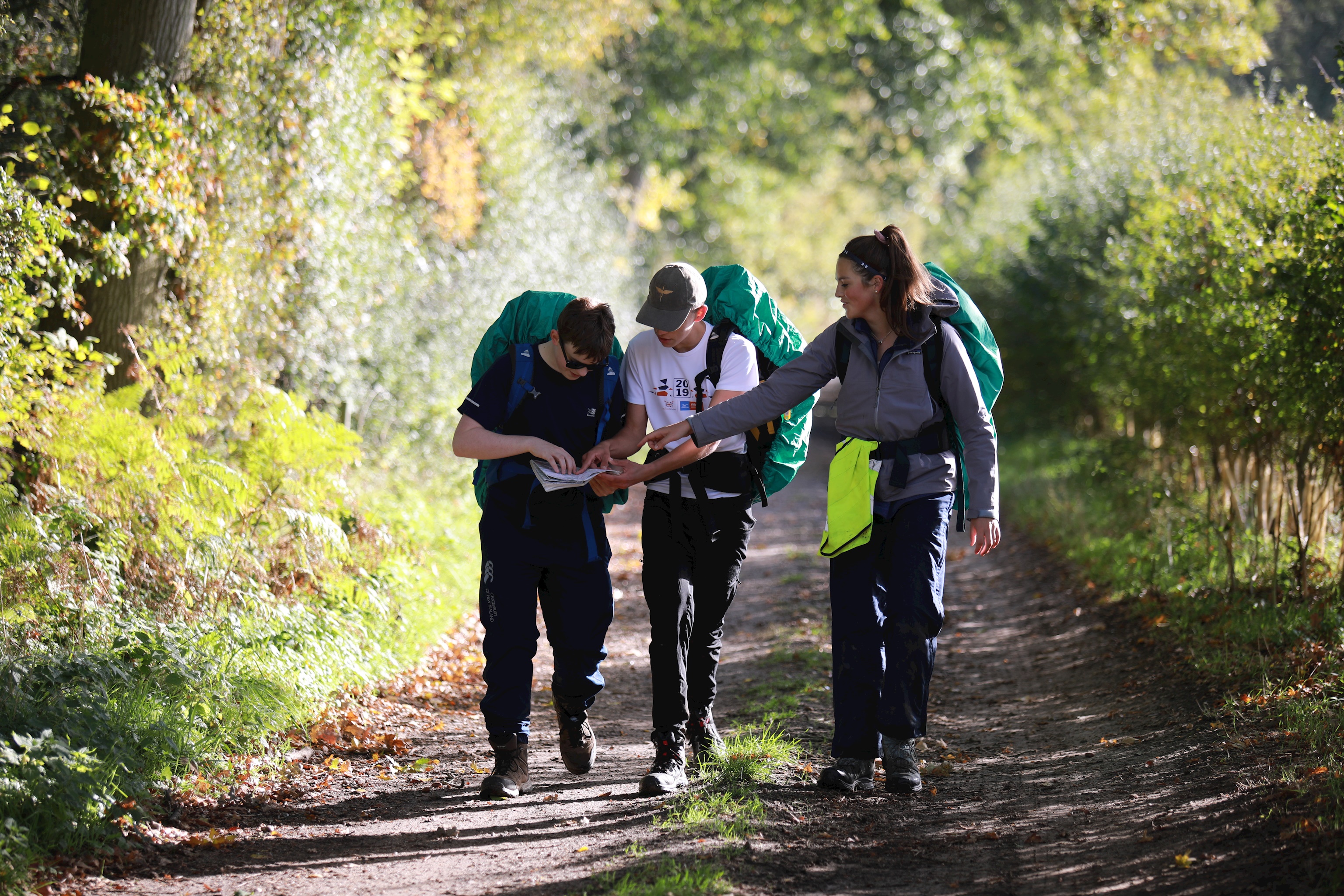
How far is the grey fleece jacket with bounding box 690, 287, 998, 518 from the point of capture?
15.4 ft

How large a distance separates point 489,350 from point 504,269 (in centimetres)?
949

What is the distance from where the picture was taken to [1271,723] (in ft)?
17.5

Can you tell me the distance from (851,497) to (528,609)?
1.48 metres

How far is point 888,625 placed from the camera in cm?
487

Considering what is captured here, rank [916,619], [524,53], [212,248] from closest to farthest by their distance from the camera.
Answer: [916,619] → [212,248] → [524,53]

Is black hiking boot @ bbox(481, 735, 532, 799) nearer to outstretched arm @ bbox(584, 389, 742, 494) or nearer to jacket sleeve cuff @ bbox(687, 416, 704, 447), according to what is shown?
outstretched arm @ bbox(584, 389, 742, 494)

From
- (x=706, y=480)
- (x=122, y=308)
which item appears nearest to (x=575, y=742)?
(x=706, y=480)

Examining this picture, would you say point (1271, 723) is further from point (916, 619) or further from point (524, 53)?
point (524, 53)

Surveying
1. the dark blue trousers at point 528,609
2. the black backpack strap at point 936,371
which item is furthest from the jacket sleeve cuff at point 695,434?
the black backpack strap at point 936,371

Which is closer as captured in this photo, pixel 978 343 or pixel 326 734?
pixel 978 343

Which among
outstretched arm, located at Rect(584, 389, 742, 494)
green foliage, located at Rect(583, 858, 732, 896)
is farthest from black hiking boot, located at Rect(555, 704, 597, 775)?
green foliage, located at Rect(583, 858, 732, 896)

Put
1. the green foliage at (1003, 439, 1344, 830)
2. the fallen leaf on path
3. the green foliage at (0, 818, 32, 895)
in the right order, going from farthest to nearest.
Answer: the fallen leaf on path → the green foliage at (1003, 439, 1344, 830) → the green foliage at (0, 818, 32, 895)

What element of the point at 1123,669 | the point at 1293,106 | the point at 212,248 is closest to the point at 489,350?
the point at 212,248

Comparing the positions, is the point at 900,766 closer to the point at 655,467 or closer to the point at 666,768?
the point at 666,768
